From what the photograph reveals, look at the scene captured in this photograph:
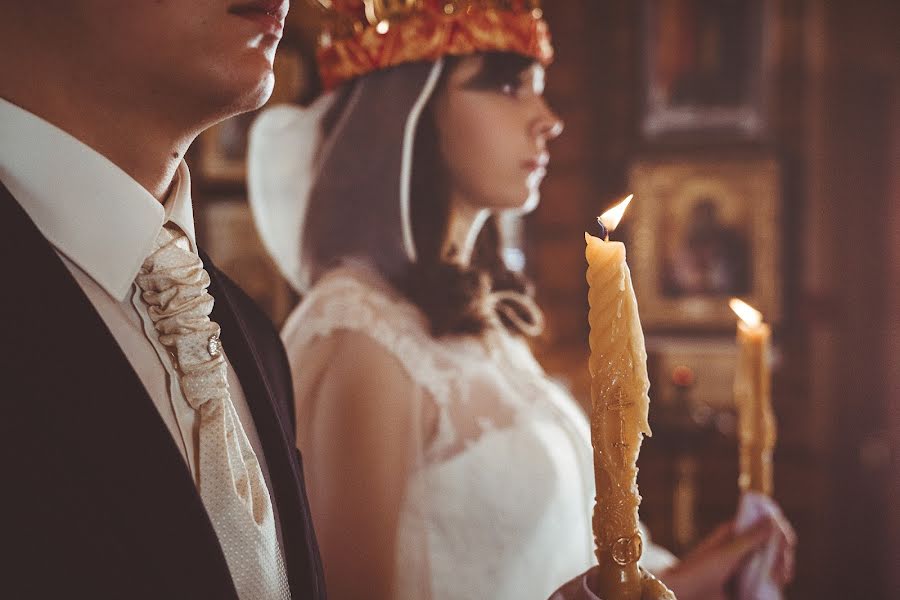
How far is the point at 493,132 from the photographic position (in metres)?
1.52

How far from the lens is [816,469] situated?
13.8ft

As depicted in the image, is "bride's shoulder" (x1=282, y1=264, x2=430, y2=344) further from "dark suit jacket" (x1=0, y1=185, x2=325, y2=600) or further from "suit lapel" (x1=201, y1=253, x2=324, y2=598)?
"dark suit jacket" (x1=0, y1=185, x2=325, y2=600)

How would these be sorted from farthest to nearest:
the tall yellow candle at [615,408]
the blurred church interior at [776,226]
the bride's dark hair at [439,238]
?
1. the blurred church interior at [776,226]
2. the bride's dark hair at [439,238]
3. the tall yellow candle at [615,408]

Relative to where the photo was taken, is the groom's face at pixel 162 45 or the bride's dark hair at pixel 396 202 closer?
the groom's face at pixel 162 45

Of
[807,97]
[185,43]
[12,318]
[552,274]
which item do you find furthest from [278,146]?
[807,97]

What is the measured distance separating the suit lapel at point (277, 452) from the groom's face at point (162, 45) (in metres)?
0.25

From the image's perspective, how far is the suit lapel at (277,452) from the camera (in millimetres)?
841

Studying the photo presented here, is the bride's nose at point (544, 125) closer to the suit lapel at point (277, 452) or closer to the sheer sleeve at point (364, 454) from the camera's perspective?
the sheer sleeve at point (364, 454)

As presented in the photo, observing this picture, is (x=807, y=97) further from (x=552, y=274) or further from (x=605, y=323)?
(x=605, y=323)

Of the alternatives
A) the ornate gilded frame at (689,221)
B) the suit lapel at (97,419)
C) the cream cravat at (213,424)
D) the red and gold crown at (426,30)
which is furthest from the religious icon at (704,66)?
the suit lapel at (97,419)

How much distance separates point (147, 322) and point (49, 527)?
219 millimetres

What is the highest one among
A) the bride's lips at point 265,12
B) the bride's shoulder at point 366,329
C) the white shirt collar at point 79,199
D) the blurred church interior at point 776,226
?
the bride's lips at point 265,12

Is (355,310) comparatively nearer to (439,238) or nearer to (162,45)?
(439,238)

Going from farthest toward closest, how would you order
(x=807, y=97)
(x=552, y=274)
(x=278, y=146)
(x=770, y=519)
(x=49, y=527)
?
(x=552, y=274) → (x=807, y=97) → (x=278, y=146) → (x=770, y=519) → (x=49, y=527)
